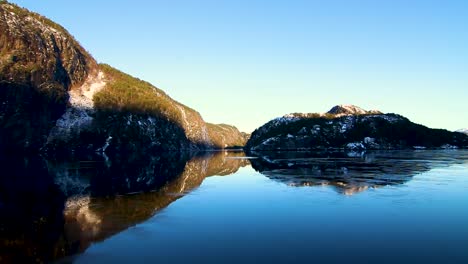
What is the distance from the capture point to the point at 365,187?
53.8 metres

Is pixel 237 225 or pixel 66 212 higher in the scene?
pixel 66 212

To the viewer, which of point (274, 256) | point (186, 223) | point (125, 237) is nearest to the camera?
point (274, 256)

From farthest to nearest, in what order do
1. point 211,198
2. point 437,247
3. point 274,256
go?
point 211,198 → point 437,247 → point 274,256

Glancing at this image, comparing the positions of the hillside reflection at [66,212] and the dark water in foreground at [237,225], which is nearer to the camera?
the dark water in foreground at [237,225]

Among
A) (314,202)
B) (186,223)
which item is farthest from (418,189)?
(186,223)

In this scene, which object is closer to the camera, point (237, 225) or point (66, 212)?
point (237, 225)

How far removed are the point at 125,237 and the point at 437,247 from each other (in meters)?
20.9

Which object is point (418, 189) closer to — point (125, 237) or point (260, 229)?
point (260, 229)

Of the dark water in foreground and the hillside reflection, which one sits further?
the hillside reflection

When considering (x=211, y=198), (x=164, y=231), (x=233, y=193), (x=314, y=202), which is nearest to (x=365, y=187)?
(x=314, y=202)

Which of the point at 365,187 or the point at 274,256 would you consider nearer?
the point at 274,256

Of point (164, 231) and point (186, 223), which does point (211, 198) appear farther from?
point (164, 231)

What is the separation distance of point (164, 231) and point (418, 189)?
123 ft

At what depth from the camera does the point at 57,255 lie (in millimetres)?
22391
